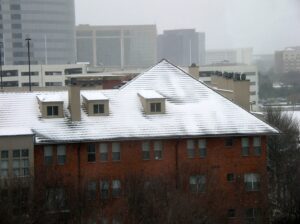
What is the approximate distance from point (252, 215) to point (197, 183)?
11.7 feet

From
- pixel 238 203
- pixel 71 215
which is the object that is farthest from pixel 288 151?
pixel 71 215

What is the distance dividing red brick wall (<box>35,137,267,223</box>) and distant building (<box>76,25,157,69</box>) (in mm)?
155478

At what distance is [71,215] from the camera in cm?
2495

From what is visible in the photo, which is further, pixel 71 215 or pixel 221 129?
pixel 221 129

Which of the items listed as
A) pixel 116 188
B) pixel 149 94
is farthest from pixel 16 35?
pixel 116 188

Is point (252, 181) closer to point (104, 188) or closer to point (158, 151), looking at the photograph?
point (158, 151)

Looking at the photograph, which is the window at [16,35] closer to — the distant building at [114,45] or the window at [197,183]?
the distant building at [114,45]

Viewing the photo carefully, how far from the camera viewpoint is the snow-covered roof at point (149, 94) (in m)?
31.7

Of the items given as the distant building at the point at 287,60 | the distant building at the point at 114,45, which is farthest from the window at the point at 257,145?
the distant building at the point at 114,45

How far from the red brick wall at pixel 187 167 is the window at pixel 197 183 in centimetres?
23

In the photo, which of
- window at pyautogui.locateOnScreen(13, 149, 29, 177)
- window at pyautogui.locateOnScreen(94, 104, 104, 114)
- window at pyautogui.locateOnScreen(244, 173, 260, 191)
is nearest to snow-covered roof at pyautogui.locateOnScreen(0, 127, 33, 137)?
window at pyautogui.locateOnScreen(13, 149, 29, 177)

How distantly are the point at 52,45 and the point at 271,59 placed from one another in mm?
48280

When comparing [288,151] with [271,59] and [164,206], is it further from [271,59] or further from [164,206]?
[271,59]

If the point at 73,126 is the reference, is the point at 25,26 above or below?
above
